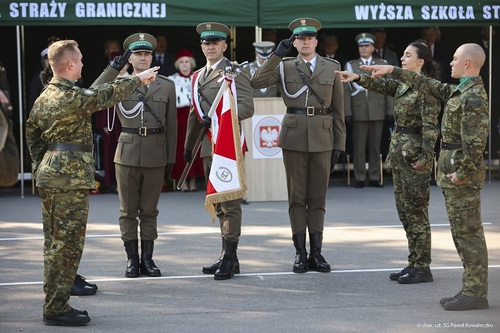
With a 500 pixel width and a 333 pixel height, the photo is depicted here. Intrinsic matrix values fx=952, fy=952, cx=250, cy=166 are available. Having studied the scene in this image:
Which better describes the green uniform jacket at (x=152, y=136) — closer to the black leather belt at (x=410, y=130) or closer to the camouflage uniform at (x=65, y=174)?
the camouflage uniform at (x=65, y=174)

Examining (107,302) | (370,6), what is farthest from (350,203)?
(107,302)

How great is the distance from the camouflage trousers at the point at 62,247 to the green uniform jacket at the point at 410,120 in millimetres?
2652

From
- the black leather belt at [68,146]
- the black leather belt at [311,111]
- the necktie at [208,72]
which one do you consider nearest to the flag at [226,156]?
the necktie at [208,72]

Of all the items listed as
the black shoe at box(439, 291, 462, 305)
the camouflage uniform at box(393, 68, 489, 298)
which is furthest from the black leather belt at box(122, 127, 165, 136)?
the black shoe at box(439, 291, 462, 305)

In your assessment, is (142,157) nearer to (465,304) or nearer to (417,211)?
(417,211)

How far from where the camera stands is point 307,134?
8.53 metres

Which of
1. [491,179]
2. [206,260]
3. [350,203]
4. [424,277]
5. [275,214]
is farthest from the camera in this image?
[491,179]

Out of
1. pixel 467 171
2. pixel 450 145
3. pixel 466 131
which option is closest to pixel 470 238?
pixel 467 171

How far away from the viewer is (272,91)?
13.4 meters

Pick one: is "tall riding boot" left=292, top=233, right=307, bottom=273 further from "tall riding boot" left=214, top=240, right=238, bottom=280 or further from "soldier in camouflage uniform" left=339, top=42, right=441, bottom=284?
"soldier in camouflage uniform" left=339, top=42, right=441, bottom=284

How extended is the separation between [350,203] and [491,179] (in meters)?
3.26

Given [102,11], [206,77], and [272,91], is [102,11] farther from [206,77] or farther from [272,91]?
[206,77]

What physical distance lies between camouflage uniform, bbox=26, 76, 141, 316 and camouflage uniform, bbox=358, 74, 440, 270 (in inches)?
94.6

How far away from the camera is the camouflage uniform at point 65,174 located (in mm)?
6727
